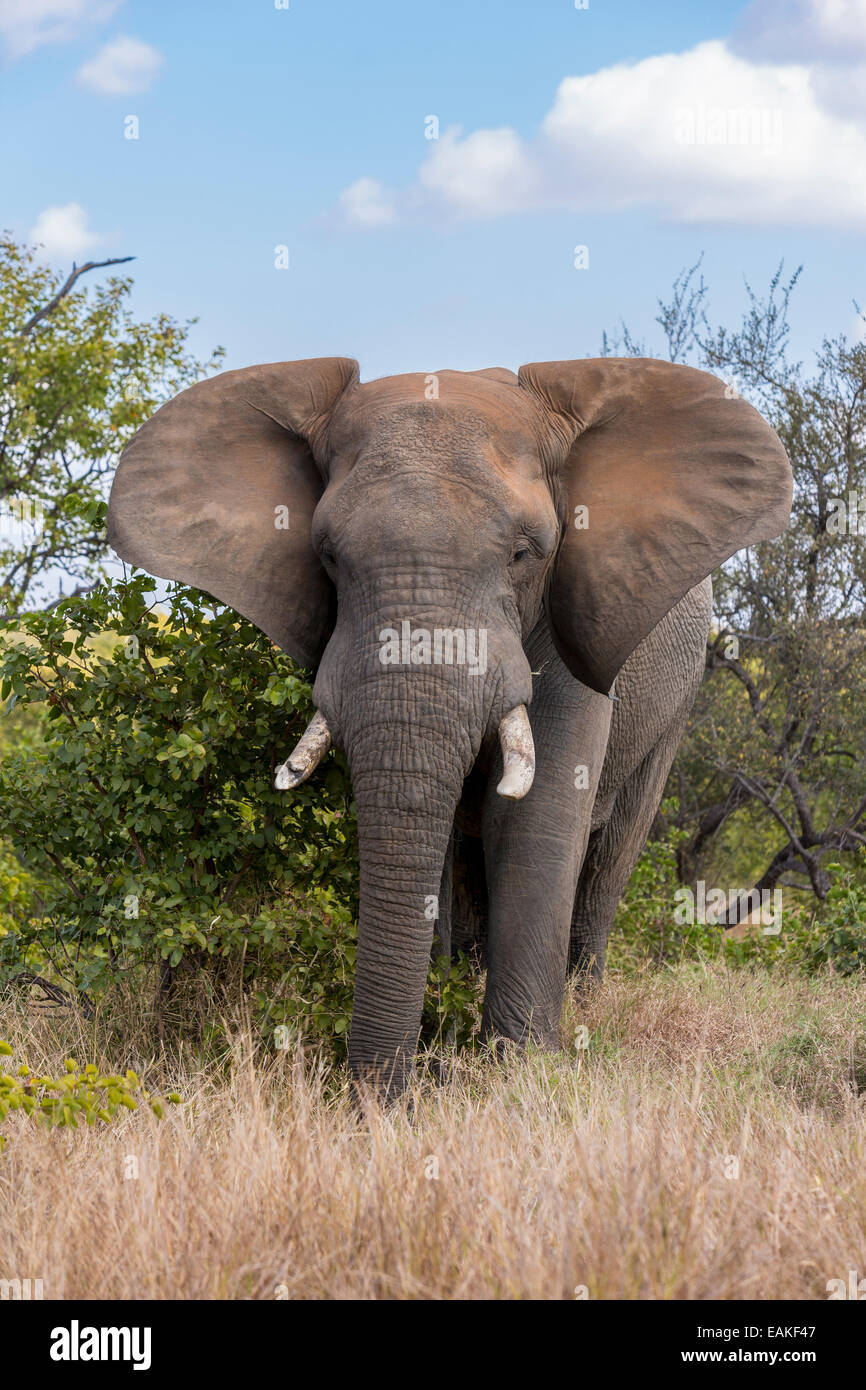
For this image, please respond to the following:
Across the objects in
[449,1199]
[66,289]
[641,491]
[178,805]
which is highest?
[66,289]

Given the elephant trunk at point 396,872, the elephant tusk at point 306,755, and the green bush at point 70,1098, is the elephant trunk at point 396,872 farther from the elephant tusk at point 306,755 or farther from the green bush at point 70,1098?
the green bush at point 70,1098

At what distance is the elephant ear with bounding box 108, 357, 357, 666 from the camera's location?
6141 mm

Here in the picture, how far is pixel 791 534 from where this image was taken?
12961mm

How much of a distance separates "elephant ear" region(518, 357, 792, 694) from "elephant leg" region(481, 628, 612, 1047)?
0.19 metres

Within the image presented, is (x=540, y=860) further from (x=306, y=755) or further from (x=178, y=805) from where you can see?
(x=178, y=805)

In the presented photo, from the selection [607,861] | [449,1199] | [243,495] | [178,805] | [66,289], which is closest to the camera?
[449,1199]

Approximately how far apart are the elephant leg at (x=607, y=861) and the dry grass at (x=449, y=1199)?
3.28 m

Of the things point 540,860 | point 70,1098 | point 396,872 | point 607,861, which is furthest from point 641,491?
point 70,1098

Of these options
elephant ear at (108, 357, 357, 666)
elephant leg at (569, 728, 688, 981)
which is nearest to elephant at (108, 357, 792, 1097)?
elephant ear at (108, 357, 357, 666)

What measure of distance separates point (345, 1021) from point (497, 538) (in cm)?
219

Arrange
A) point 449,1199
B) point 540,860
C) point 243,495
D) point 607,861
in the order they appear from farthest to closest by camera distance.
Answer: point 607,861 < point 243,495 < point 540,860 < point 449,1199

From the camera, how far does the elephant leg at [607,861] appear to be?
8.82 m

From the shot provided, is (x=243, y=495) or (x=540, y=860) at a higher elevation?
(x=243, y=495)

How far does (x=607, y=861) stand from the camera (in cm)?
891
